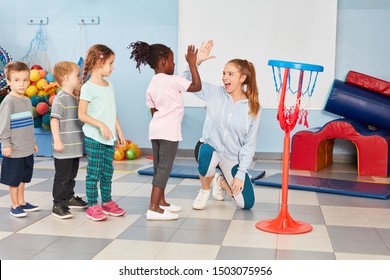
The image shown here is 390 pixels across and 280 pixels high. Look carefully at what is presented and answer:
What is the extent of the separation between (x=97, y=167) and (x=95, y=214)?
33 centimetres

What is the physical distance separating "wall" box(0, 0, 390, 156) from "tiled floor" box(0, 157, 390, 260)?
259 centimetres

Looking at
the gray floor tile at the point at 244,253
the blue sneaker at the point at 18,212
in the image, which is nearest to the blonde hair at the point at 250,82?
the gray floor tile at the point at 244,253

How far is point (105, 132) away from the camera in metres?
3.66

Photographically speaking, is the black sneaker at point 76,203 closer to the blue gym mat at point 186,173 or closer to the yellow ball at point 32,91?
the blue gym mat at point 186,173


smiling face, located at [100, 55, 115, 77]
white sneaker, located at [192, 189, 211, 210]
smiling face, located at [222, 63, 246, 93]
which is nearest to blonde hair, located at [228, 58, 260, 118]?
smiling face, located at [222, 63, 246, 93]

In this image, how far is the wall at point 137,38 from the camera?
6.91m

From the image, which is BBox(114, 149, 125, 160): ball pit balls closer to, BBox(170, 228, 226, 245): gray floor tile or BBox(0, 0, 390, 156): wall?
BBox(0, 0, 390, 156): wall

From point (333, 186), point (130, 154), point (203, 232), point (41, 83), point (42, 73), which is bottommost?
point (130, 154)

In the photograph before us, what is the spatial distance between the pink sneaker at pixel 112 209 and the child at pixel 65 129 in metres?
0.25

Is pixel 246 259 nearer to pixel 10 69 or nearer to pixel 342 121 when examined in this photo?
pixel 10 69

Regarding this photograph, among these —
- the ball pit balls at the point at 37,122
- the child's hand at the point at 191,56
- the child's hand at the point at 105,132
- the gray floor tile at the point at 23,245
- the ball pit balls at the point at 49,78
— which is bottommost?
the gray floor tile at the point at 23,245

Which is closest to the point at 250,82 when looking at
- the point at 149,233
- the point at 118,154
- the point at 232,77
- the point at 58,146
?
the point at 232,77

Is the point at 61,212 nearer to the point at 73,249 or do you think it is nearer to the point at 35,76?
the point at 73,249
